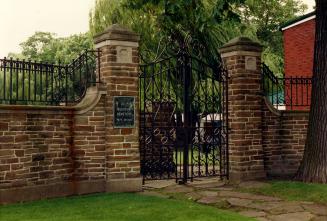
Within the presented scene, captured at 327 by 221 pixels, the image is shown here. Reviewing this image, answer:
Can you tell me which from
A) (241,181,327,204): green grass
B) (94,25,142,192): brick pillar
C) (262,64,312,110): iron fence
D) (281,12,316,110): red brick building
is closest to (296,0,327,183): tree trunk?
(241,181,327,204): green grass

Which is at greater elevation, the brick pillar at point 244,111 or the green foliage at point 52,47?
the green foliage at point 52,47

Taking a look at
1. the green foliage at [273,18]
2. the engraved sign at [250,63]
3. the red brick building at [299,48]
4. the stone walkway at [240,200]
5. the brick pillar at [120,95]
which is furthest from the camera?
the green foliage at [273,18]

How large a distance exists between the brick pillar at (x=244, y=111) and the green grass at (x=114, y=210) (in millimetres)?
2693

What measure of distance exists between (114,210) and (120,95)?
2.54 meters

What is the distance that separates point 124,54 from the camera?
8.84 metres

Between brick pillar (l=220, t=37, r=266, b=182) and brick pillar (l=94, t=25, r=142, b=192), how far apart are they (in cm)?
235

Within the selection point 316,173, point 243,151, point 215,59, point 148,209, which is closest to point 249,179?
point 243,151

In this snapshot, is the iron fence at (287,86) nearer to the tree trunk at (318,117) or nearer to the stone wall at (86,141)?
the tree trunk at (318,117)

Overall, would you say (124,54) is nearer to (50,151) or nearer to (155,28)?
(50,151)

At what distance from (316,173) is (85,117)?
466 cm

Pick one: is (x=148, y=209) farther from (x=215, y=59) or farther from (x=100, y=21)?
(x=100, y=21)

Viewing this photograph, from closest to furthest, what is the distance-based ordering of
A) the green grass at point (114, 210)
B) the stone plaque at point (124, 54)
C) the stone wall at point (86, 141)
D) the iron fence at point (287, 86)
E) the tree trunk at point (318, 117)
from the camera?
the green grass at point (114, 210) < the stone wall at point (86, 141) < the stone plaque at point (124, 54) < the tree trunk at point (318, 117) < the iron fence at point (287, 86)

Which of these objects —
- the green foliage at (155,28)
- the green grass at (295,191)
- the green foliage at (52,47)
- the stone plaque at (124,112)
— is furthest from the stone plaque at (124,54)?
the green foliage at (52,47)

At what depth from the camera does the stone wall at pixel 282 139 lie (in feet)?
34.3
